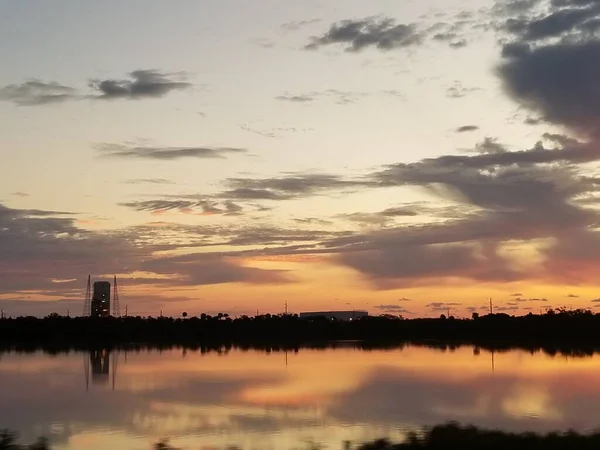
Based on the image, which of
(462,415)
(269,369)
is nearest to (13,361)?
(269,369)

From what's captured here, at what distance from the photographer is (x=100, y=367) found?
220 feet

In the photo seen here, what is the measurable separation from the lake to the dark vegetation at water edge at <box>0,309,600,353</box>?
5577 cm

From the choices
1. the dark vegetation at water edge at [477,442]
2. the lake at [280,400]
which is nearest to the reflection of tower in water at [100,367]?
the lake at [280,400]

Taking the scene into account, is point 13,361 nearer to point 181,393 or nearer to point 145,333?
point 181,393

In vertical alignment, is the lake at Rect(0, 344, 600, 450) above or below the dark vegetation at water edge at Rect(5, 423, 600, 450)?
below

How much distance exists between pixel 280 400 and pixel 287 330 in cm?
10659

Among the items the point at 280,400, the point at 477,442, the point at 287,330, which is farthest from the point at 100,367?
the point at 287,330

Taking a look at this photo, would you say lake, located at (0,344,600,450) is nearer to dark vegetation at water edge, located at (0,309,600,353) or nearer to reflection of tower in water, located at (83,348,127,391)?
reflection of tower in water, located at (83,348,127,391)

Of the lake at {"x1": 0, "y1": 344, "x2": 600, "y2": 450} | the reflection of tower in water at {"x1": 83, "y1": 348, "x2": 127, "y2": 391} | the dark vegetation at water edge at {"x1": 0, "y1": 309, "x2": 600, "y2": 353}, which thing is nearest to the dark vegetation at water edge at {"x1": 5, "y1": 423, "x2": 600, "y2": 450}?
the lake at {"x1": 0, "y1": 344, "x2": 600, "y2": 450}

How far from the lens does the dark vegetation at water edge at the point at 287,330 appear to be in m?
128

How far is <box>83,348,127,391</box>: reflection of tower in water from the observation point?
54625 millimetres

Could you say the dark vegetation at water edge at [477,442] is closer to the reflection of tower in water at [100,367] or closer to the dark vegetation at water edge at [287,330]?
the reflection of tower in water at [100,367]

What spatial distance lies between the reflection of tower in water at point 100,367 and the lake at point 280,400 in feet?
0.49

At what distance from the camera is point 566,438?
72.2ft
